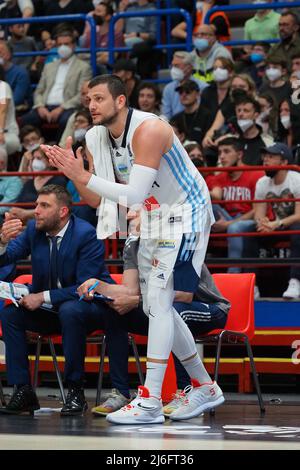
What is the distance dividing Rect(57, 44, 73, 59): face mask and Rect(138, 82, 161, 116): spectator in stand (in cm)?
161

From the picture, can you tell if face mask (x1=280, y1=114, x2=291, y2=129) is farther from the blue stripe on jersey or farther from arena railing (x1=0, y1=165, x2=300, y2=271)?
the blue stripe on jersey

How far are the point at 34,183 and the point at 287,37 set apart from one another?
3311 mm

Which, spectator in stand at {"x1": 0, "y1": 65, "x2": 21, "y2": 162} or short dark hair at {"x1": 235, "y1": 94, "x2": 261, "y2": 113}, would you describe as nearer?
short dark hair at {"x1": 235, "y1": 94, "x2": 261, "y2": 113}

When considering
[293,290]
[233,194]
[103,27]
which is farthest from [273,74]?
[103,27]

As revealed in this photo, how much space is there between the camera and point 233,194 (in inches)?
410

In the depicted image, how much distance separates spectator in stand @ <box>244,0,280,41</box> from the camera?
13.4m

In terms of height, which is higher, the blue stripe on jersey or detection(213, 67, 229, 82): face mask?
detection(213, 67, 229, 82): face mask

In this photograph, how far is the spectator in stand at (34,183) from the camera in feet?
34.8

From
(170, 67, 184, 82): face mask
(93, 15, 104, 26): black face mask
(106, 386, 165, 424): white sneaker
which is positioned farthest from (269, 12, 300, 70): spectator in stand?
(106, 386, 165, 424): white sneaker

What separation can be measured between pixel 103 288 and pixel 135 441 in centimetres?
175

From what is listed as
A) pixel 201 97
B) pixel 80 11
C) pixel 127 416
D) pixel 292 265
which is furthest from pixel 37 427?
pixel 80 11

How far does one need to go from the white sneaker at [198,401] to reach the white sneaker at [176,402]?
0.28ft

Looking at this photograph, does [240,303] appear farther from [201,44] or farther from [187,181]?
[201,44]

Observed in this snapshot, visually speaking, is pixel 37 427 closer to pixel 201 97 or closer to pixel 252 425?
pixel 252 425
